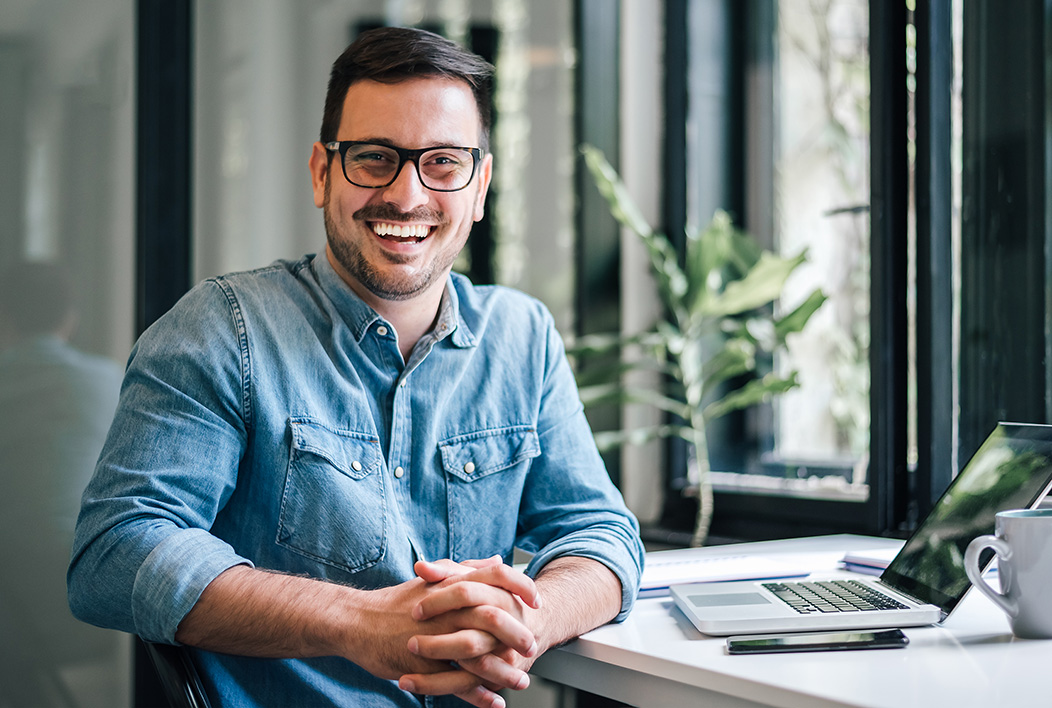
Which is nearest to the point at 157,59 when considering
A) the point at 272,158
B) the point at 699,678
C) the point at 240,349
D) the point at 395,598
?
the point at 272,158

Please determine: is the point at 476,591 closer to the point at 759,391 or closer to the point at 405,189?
the point at 405,189

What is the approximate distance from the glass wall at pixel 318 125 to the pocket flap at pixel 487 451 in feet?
3.28

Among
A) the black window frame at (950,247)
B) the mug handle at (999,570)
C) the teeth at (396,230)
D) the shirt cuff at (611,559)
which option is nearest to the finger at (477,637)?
the shirt cuff at (611,559)

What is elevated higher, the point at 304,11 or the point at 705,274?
the point at 304,11

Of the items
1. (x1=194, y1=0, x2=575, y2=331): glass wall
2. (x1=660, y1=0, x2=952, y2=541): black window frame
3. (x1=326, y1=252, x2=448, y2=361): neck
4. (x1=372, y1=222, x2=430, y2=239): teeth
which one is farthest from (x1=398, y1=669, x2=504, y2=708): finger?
(x1=194, y1=0, x2=575, y2=331): glass wall

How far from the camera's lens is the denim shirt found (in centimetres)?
100

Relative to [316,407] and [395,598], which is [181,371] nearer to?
[316,407]

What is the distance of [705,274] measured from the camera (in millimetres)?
2039

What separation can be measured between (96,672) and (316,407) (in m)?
1.06

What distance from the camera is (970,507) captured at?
3.43 ft

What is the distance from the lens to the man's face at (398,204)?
49.3 inches

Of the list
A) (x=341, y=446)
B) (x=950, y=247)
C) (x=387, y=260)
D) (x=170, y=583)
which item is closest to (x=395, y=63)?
(x=387, y=260)

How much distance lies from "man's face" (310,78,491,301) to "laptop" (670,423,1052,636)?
55 cm

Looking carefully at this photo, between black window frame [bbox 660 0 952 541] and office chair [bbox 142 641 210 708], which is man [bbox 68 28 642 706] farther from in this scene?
black window frame [bbox 660 0 952 541]
